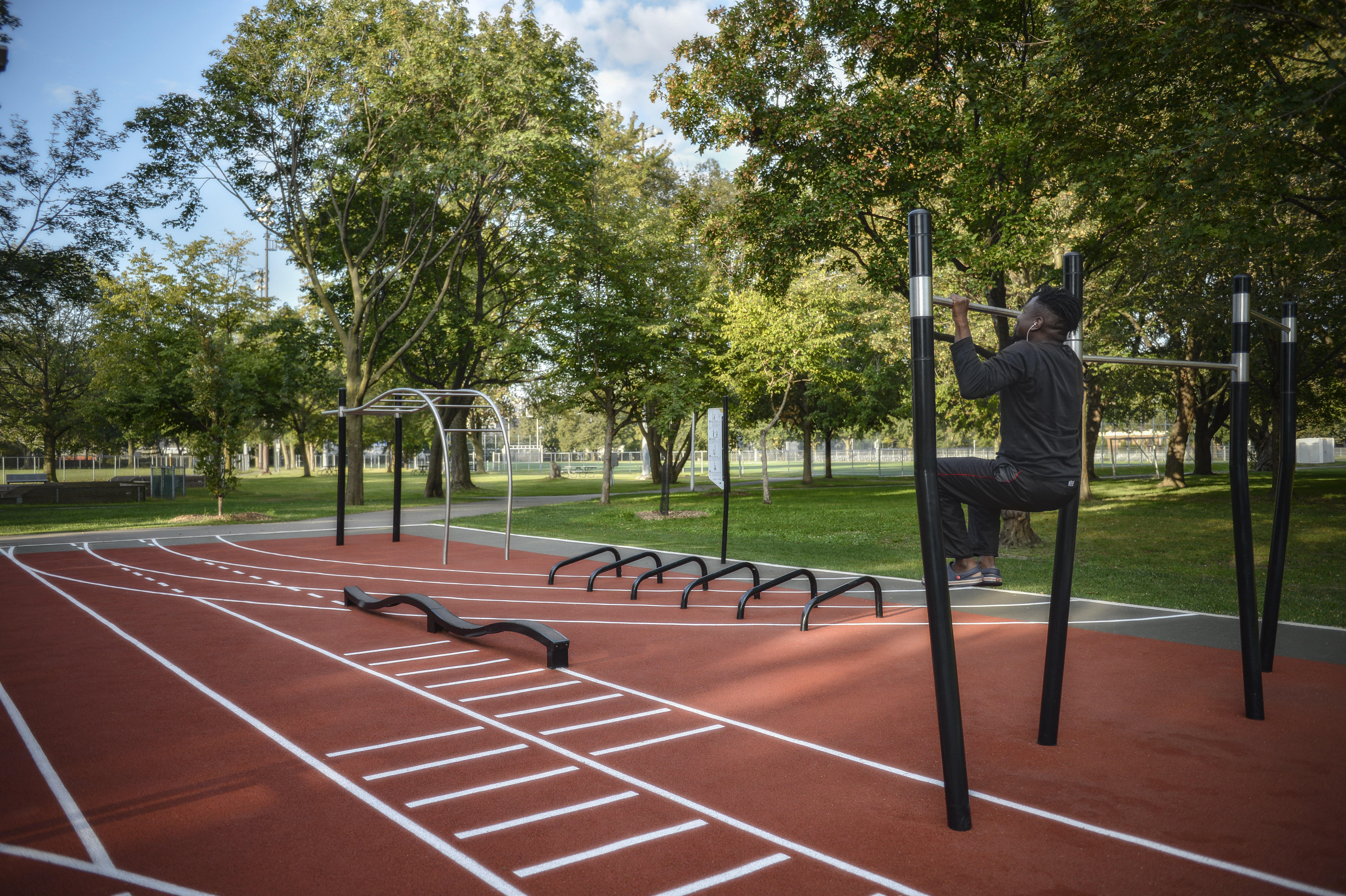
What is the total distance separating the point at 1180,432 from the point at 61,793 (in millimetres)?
34834

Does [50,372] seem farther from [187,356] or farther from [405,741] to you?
[405,741]

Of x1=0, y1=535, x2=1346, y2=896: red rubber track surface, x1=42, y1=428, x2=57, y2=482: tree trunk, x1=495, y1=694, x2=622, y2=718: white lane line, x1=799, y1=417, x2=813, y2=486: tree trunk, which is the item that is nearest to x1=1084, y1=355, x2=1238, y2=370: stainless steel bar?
x1=0, y1=535, x2=1346, y2=896: red rubber track surface

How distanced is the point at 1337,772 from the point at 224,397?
24045 millimetres

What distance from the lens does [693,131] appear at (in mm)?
14281

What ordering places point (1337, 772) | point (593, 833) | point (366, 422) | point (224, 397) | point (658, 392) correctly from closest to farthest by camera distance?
point (593, 833) < point (1337, 772) < point (224, 397) < point (658, 392) < point (366, 422)

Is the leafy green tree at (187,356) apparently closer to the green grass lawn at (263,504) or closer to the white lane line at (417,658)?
the green grass lawn at (263,504)

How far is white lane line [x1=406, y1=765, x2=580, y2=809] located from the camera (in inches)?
168

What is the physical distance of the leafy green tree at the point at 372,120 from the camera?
22.4m

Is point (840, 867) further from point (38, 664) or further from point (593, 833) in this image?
point (38, 664)

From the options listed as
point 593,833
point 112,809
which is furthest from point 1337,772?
point 112,809

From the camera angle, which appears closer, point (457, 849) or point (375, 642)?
point (457, 849)

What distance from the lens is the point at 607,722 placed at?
5.57 m

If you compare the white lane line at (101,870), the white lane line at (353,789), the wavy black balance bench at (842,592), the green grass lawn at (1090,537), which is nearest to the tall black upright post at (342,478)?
the green grass lawn at (1090,537)

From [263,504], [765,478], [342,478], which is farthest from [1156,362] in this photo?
[263,504]
